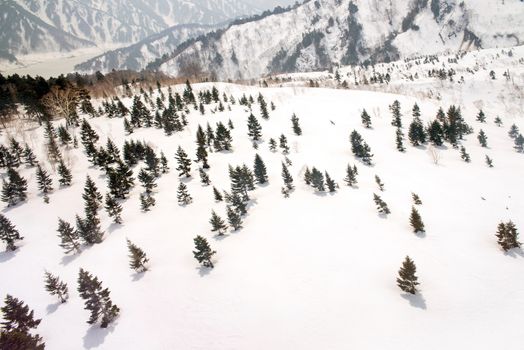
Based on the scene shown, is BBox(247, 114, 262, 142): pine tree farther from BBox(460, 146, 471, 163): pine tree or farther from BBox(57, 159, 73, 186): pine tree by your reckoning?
BBox(460, 146, 471, 163): pine tree

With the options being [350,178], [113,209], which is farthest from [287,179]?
[113,209]

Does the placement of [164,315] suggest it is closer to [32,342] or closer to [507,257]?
[32,342]

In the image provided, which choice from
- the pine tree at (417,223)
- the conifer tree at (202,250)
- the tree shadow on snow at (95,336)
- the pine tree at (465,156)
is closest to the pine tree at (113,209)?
the conifer tree at (202,250)

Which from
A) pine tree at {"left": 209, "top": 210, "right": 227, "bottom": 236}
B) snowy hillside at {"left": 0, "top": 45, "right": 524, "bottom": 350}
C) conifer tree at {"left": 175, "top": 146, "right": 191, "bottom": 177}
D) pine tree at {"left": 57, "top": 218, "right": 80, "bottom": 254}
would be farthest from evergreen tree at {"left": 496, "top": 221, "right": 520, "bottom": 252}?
pine tree at {"left": 57, "top": 218, "right": 80, "bottom": 254}

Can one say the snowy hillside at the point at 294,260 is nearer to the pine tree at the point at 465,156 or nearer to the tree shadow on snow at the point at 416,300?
the tree shadow on snow at the point at 416,300

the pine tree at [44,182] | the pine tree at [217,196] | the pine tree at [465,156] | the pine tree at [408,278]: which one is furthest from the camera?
the pine tree at [465,156]
